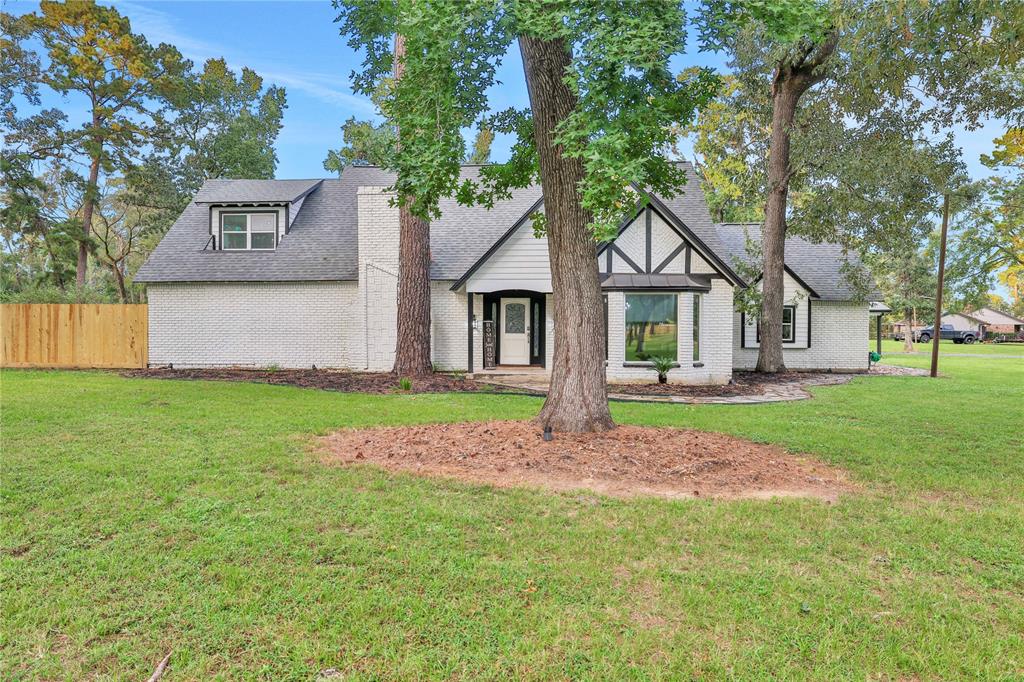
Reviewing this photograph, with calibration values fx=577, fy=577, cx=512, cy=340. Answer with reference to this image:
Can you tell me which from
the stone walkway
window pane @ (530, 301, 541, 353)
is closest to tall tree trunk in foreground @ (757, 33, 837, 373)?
the stone walkway

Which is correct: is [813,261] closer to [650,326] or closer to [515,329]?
[650,326]

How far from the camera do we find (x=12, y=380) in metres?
11.8

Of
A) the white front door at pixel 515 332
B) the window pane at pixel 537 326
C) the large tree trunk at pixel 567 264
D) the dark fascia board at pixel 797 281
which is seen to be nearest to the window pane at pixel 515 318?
the white front door at pixel 515 332

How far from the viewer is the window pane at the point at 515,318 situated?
52.6 feet

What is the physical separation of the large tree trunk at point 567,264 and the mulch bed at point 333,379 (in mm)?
5550

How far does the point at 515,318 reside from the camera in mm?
16094

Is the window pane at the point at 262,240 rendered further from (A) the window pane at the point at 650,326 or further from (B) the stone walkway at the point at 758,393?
(A) the window pane at the point at 650,326

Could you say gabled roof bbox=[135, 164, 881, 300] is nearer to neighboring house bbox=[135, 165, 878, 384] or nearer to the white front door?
neighboring house bbox=[135, 165, 878, 384]

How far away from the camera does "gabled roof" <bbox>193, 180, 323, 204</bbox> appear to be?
16.8 m

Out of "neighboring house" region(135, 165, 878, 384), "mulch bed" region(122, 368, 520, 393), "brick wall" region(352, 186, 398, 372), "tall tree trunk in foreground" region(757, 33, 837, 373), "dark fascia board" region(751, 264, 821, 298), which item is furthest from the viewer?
"dark fascia board" region(751, 264, 821, 298)

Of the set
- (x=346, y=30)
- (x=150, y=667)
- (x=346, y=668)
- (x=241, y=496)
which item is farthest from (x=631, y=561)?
(x=346, y=30)

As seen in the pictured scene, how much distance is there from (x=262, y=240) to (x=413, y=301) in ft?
21.5

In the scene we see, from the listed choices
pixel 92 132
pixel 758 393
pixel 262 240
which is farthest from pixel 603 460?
pixel 92 132

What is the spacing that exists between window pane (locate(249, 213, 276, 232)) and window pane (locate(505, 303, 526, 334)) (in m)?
7.56
